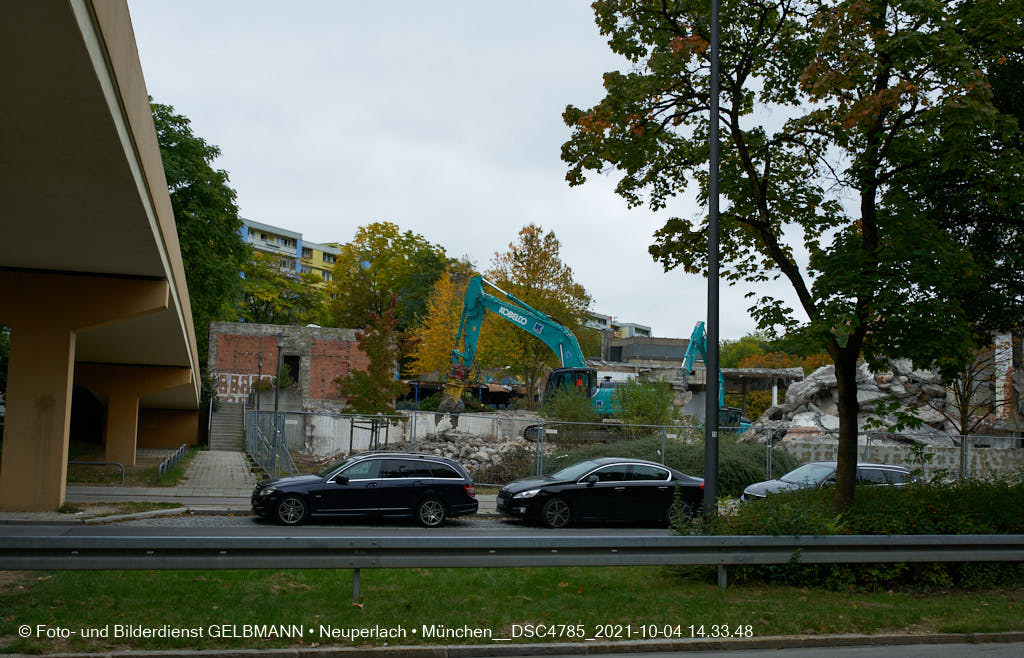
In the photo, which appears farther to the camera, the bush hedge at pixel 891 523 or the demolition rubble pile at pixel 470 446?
the demolition rubble pile at pixel 470 446

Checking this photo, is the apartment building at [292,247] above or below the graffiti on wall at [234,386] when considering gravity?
above

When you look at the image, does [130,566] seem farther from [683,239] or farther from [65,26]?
[683,239]

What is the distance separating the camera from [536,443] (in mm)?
27641

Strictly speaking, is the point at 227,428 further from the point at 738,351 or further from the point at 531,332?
the point at 738,351

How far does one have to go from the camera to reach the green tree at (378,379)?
29.0m

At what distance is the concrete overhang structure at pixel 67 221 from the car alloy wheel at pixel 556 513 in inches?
359

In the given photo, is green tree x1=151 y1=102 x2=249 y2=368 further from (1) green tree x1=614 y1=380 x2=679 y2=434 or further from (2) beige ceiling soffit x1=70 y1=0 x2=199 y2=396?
(2) beige ceiling soffit x1=70 y1=0 x2=199 y2=396

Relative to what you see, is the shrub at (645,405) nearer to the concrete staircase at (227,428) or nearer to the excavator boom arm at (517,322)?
the excavator boom arm at (517,322)

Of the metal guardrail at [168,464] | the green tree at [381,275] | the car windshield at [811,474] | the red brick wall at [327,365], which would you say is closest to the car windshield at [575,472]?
the car windshield at [811,474]

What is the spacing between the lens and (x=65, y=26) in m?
5.80

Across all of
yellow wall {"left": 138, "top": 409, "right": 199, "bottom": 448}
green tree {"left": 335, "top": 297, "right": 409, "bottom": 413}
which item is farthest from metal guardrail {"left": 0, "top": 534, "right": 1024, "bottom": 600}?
yellow wall {"left": 138, "top": 409, "right": 199, "bottom": 448}

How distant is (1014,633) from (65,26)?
396 inches

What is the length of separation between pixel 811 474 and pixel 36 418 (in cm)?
1693

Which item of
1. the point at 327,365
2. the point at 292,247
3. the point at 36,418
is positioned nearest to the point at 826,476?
the point at 36,418
